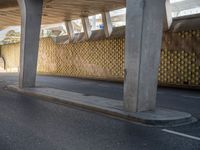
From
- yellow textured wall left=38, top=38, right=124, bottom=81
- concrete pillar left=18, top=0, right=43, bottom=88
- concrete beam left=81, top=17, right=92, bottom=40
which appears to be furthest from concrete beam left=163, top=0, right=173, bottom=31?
concrete beam left=81, top=17, right=92, bottom=40

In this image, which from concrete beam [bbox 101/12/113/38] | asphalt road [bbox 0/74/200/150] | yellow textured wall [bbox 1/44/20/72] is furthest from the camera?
yellow textured wall [bbox 1/44/20/72]

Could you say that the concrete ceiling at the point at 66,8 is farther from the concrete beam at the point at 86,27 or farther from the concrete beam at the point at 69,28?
the concrete beam at the point at 69,28

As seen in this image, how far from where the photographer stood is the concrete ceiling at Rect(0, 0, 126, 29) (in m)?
19.1

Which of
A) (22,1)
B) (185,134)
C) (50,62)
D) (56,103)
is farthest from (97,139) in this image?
(50,62)

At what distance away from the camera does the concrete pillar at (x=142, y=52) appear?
841 centimetres

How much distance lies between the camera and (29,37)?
15398mm

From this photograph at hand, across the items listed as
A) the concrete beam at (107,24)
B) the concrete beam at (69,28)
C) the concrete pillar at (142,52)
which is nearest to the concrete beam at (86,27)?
the concrete beam at (69,28)

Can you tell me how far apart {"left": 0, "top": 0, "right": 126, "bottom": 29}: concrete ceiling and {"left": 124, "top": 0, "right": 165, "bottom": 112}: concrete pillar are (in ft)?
34.6

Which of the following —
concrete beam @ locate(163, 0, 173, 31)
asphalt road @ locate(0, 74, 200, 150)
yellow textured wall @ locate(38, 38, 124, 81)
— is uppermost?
concrete beam @ locate(163, 0, 173, 31)

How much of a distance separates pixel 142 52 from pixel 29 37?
833 cm

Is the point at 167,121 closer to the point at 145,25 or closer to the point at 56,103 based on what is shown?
the point at 145,25

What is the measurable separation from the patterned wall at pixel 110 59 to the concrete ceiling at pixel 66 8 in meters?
2.16

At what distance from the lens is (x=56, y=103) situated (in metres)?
11.5

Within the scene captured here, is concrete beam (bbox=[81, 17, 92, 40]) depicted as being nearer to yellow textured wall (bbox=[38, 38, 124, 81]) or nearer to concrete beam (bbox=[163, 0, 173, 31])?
yellow textured wall (bbox=[38, 38, 124, 81])
